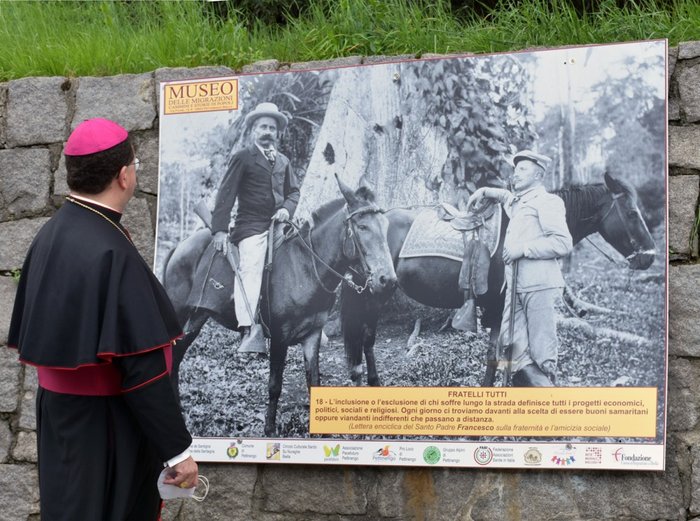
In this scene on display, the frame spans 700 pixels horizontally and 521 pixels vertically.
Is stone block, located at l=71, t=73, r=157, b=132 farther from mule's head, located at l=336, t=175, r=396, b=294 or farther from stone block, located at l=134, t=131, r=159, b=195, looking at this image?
mule's head, located at l=336, t=175, r=396, b=294

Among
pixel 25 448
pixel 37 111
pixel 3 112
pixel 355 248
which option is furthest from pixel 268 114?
pixel 25 448

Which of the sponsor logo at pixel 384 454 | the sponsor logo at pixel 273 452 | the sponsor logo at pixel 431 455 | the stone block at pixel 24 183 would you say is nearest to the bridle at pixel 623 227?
the sponsor logo at pixel 431 455

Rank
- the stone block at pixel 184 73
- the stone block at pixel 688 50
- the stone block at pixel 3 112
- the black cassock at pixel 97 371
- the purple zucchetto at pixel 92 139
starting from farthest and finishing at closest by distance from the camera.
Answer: the stone block at pixel 3 112 < the stone block at pixel 184 73 < the stone block at pixel 688 50 < the purple zucchetto at pixel 92 139 < the black cassock at pixel 97 371

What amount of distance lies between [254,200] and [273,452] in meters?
1.12

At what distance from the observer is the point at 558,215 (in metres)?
3.57

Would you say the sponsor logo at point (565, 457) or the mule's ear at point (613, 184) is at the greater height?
the mule's ear at point (613, 184)

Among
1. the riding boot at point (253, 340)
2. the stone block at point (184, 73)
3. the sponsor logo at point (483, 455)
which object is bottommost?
the sponsor logo at point (483, 455)

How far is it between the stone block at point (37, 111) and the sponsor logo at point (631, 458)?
297 cm

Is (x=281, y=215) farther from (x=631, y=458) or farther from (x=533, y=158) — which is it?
(x=631, y=458)

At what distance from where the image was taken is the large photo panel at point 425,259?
3451 mm

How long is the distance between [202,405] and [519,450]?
139cm

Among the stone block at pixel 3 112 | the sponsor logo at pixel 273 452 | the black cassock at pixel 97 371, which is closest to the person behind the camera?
the black cassock at pixel 97 371

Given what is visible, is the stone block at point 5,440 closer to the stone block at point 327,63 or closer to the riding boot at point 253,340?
the riding boot at point 253,340

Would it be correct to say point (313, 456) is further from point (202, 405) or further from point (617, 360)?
point (617, 360)
